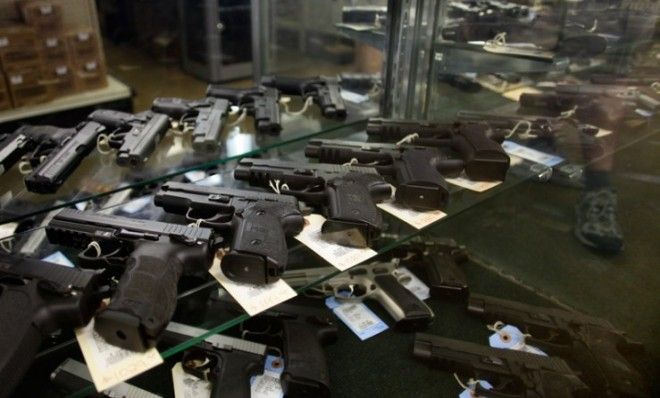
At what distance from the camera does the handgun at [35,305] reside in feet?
2.72

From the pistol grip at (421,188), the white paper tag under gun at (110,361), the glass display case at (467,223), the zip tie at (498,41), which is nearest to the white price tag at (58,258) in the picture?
the glass display case at (467,223)

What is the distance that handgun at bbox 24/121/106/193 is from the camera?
4.21 ft

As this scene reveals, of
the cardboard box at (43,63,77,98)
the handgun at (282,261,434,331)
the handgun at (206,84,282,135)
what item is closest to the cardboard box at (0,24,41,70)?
the cardboard box at (43,63,77,98)

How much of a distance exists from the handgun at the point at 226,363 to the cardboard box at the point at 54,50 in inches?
67.3

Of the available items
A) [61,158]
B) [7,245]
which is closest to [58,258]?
[7,245]

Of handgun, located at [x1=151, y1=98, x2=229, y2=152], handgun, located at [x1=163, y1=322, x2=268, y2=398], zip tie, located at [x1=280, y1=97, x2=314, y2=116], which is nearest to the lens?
handgun, located at [x1=163, y1=322, x2=268, y2=398]

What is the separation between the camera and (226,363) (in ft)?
4.62

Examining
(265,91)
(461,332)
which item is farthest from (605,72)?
(265,91)

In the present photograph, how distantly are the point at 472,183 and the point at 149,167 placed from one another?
1.05 m

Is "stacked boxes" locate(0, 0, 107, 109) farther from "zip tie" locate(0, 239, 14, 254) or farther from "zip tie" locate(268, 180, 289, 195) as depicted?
"zip tie" locate(268, 180, 289, 195)

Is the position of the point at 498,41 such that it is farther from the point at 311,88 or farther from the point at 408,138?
the point at 311,88

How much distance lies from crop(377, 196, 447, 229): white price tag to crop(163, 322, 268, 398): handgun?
2.01 feet

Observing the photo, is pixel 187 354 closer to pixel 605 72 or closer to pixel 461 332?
pixel 461 332

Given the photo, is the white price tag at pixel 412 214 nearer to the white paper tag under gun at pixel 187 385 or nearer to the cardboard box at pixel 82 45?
the white paper tag under gun at pixel 187 385
